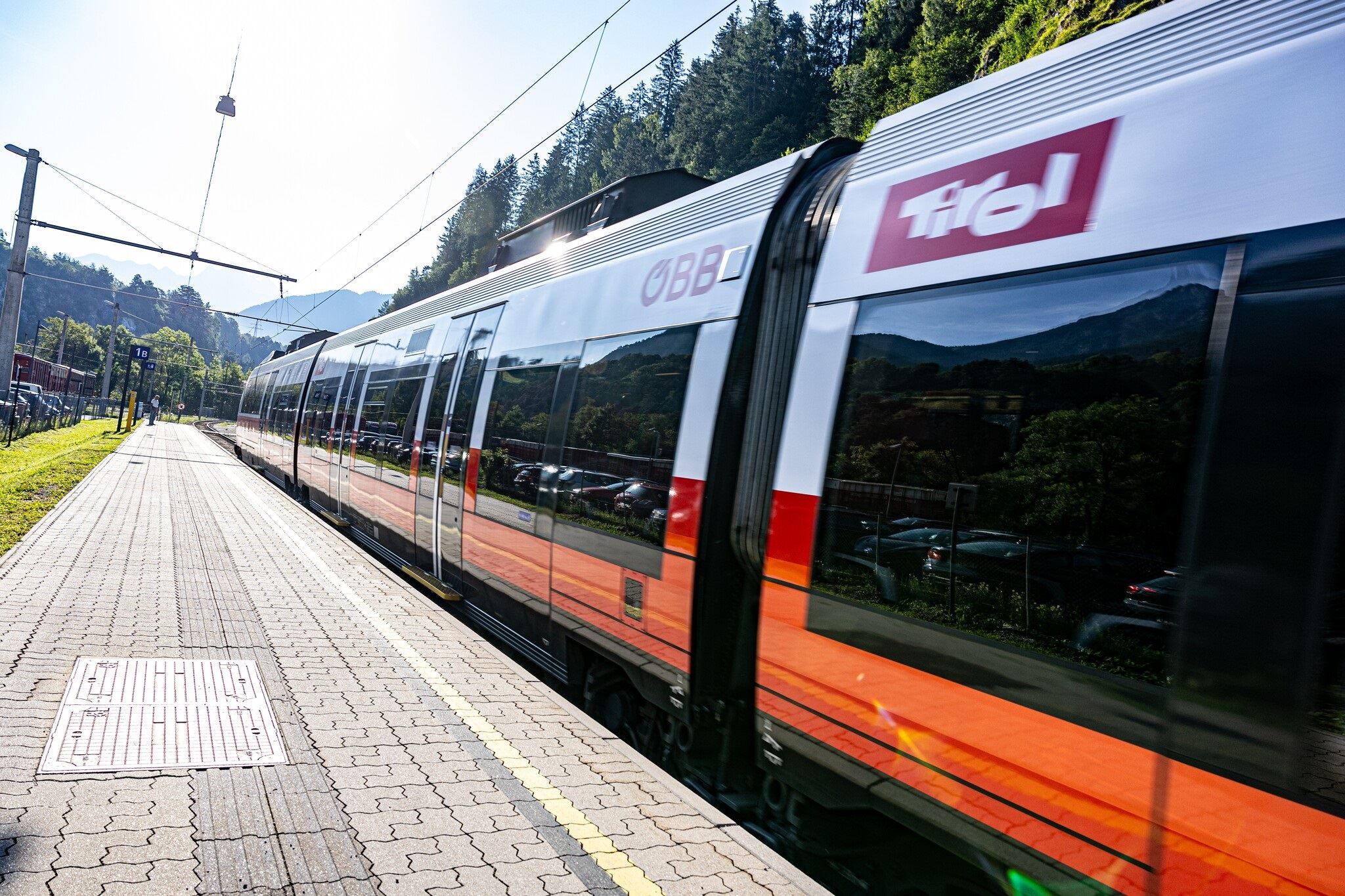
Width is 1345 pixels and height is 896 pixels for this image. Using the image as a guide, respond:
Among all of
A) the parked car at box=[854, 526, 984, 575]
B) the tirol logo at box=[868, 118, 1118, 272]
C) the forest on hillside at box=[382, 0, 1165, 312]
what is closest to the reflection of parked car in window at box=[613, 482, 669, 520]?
the parked car at box=[854, 526, 984, 575]

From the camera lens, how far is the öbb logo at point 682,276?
5.08m

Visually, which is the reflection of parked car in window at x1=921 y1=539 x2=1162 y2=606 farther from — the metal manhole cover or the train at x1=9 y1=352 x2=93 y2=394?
the train at x1=9 y1=352 x2=93 y2=394

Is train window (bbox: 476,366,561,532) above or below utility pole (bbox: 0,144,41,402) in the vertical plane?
below

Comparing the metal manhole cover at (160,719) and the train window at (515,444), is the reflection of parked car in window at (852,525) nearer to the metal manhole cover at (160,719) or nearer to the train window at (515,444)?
the metal manhole cover at (160,719)

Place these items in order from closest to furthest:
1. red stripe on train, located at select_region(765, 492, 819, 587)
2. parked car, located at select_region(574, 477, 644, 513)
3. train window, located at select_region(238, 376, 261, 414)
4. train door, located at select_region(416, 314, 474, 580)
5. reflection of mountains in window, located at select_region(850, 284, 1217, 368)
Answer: reflection of mountains in window, located at select_region(850, 284, 1217, 368) → red stripe on train, located at select_region(765, 492, 819, 587) → parked car, located at select_region(574, 477, 644, 513) → train door, located at select_region(416, 314, 474, 580) → train window, located at select_region(238, 376, 261, 414)

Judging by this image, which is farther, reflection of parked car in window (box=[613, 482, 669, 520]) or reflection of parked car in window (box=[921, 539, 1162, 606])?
reflection of parked car in window (box=[613, 482, 669, 520])

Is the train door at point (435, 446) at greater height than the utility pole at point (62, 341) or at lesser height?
lesser

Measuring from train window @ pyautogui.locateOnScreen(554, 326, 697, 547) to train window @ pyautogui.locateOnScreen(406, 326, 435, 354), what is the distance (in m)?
4.69

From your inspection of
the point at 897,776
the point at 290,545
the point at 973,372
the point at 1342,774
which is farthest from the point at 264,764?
the point at 290,545

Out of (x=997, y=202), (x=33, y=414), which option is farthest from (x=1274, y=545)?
(x=33, y=414)

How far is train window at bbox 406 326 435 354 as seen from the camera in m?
10.7

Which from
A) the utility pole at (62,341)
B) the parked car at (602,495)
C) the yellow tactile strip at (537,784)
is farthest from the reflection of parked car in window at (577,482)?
the utility pole at (62,341)

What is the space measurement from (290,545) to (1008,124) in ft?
34.2

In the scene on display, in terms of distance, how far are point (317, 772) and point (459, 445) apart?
4738 mm
